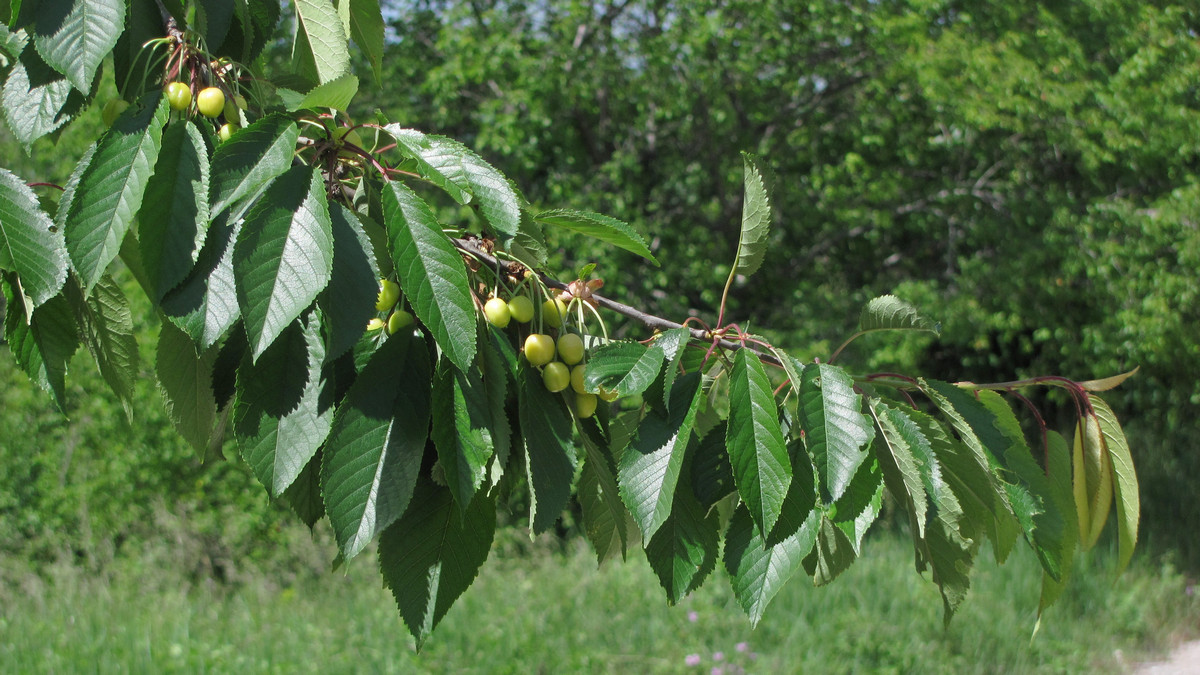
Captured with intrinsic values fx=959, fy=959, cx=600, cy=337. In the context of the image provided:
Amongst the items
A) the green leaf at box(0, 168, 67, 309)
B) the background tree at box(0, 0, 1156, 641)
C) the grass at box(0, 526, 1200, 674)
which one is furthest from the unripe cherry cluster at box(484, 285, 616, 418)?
the grass at box(0, 526, 1200, 674)

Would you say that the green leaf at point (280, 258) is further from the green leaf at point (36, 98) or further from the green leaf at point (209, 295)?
the green leaf at point (36, 98)

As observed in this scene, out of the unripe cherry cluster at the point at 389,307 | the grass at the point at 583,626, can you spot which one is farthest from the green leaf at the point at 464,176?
the grass at the point at 583,626

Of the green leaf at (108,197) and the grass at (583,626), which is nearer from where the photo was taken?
the green leaf at (108,197)

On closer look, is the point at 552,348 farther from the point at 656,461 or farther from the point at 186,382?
the point at 186,382

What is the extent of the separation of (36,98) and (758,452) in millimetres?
697

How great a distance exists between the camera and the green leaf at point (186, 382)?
0.84 m

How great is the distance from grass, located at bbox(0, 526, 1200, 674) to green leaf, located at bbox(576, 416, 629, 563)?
2735 mm

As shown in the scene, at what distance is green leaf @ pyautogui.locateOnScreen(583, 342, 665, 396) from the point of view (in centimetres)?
76

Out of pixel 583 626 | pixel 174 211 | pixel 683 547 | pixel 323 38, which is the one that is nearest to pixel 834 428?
pixel 683 547

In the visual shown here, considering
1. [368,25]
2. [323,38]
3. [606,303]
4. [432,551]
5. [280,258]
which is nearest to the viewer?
[280,258]

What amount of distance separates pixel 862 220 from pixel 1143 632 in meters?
3.29

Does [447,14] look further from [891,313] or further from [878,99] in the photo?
[891,313]

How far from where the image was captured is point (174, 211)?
0.71 meters

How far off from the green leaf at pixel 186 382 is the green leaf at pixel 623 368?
1.12 ft
